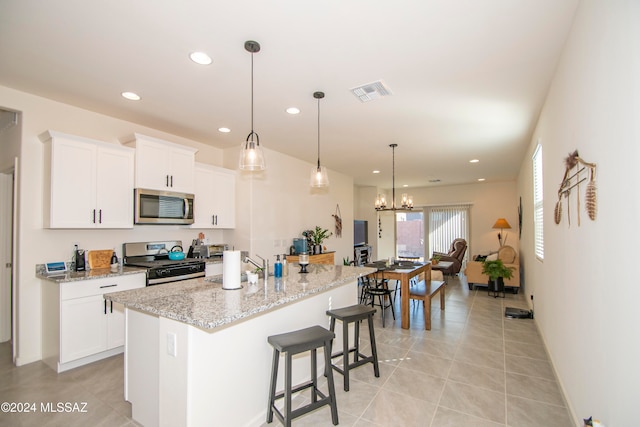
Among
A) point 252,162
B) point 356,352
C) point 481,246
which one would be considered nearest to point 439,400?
point 356,352

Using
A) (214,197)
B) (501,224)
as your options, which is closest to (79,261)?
(214,197)

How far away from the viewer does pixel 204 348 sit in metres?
1.74

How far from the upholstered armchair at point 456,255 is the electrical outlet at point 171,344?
7.19m

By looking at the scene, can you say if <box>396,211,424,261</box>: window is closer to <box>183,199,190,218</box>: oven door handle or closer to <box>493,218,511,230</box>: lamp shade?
<box>493,218,511,230</box>: lamp shade

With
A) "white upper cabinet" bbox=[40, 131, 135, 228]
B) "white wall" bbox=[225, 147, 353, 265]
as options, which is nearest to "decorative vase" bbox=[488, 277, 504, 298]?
"white wall" bbox=[225, 147, 353, 265]

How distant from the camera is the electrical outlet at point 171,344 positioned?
1.74 m

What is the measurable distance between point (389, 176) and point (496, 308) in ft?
12.8

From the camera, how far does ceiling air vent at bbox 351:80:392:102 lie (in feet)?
9.36

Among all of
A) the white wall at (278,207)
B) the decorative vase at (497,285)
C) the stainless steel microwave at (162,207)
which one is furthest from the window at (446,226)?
the stainless steel microwave at (162,207)

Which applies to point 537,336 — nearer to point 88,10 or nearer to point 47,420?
point 47,420

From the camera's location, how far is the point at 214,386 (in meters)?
1.80

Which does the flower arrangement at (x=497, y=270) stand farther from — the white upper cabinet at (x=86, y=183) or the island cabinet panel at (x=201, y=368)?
the white upper cabinet at (x=86, y=183)

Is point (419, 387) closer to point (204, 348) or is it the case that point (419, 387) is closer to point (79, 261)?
point (204, 348)

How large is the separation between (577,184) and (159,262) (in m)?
4.22
